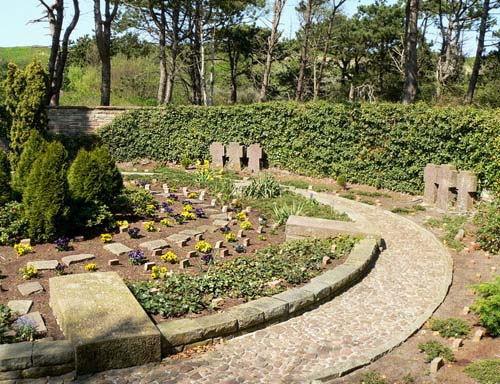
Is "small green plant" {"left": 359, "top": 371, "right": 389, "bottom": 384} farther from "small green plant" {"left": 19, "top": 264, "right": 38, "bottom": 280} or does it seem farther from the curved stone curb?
"small green plant" {"left": 19, "top": 264, "right": 38, "bottom": 280}

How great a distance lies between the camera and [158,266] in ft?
19.8

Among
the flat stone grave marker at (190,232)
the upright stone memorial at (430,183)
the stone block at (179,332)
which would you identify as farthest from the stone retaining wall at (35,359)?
the upright stone memorial at (430,183)

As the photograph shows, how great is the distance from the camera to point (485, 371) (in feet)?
12.6

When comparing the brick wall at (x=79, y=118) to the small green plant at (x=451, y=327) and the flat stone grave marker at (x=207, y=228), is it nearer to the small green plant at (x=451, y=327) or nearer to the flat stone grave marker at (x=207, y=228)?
the flat stone grave marker at (x=207, y=228)

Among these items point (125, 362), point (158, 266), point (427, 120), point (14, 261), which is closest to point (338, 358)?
point (125, 362)

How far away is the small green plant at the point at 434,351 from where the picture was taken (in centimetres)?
422

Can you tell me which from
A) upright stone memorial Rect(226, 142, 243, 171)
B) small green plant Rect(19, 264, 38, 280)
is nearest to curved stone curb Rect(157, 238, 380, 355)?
small green plant Rect(19, 264, 38, 280)

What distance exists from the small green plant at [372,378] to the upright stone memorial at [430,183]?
7750 mm

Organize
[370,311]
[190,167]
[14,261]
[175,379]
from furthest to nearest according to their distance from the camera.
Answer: [190,167], [14,261], [370,311], [175,379]

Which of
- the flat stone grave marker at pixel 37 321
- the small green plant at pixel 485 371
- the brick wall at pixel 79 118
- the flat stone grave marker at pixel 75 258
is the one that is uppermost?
the brick wall at pixel 79 118

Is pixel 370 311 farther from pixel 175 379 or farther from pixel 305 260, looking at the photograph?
pixel 175 379

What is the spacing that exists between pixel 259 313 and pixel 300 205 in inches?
177

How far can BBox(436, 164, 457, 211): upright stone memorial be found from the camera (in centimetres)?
1031

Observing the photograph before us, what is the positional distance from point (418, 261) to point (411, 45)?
10.4 meters
